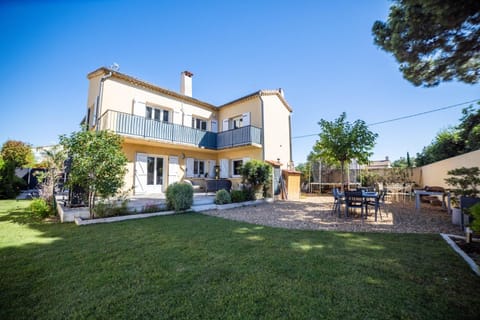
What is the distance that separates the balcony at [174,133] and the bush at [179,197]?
4.20 metres

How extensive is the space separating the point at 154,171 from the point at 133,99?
4.17m

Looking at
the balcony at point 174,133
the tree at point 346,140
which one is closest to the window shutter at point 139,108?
the balcony at point 174,133

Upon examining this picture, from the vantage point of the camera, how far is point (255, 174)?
409 inches

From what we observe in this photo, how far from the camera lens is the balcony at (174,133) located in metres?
9.20

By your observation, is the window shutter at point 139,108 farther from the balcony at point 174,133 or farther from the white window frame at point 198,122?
the white window frame at point 198,122

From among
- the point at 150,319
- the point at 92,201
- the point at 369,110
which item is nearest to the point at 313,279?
the point at 150,319

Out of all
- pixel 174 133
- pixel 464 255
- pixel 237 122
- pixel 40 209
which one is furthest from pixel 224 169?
pixel 464 255

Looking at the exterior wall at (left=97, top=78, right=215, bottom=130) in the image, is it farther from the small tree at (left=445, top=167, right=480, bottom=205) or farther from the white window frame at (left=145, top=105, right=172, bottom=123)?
the small tree at (left=445, top=167, right=480, bottom=205)

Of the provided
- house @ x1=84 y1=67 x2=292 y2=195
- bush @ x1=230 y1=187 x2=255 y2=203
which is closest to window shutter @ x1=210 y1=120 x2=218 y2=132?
house @ x1=84 y1=67 x2=292 y2=195

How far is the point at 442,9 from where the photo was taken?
11.5 feet

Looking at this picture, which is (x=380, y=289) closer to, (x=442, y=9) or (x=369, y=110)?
(x=442, y=9)

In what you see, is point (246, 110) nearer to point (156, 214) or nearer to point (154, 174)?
point (154, 174)

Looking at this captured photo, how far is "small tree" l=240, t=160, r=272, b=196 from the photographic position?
34.2 feet

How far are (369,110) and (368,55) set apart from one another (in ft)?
26.5
